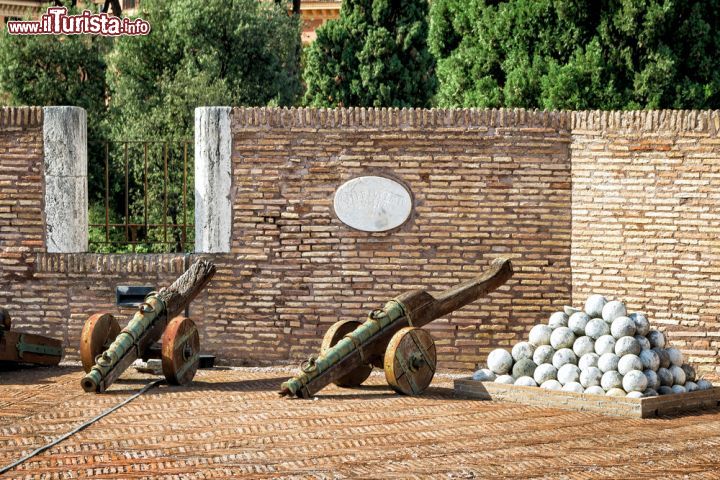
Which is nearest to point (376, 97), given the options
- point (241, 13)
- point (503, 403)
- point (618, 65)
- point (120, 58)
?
point (241, 13)

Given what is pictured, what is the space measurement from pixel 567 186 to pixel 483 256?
1.05 meters

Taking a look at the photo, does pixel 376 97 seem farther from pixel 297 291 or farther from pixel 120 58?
pixel 297 291

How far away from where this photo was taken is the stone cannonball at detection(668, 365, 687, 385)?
32.4 feet

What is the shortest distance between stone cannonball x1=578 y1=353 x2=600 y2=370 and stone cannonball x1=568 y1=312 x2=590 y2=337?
1.06ft

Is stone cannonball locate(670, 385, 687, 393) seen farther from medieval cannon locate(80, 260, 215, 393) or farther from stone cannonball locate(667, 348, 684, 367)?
medieval cannon locate(80, 260, 215, 393)

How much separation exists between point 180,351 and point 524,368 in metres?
2.86

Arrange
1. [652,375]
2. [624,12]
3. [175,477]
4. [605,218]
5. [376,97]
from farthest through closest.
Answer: [376,97] → [624,12] → [605,218] → [652,375] → [175,477]

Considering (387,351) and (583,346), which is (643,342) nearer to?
(583,346)

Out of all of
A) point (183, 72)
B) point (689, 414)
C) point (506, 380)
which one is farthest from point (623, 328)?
point (183, 72)

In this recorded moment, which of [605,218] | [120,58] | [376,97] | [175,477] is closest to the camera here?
[175,477]

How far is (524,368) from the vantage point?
1012 centimetres

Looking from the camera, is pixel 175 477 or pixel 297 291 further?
pixel 297 291

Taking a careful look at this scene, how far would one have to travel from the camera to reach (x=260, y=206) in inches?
472

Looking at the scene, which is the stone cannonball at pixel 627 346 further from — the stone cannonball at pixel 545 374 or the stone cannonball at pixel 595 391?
the stone cannonball at pixel 545 374
